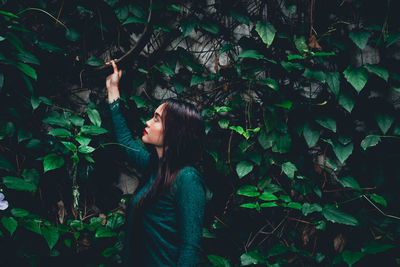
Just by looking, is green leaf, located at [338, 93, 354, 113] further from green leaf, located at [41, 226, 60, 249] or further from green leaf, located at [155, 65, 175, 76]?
green leaf, located at [41, 226, 60, 249]

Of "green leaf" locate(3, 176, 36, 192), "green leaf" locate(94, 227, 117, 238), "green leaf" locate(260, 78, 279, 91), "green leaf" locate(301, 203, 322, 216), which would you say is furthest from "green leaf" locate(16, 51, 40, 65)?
"green leaf" locate(301, 203, 322, 216)

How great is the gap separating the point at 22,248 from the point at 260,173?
1194 millimetres

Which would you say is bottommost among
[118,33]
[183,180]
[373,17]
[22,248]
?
[22,248]

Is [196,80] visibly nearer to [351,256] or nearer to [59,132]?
[59,132]

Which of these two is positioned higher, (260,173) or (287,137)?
(287,137)

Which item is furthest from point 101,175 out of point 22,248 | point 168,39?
point 168,39

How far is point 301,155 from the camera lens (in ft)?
4.98

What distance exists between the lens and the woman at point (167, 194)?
1.05 meters

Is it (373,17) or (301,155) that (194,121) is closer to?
(301,155)

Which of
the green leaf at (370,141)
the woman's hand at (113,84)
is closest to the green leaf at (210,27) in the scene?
the woman's hand at (113,84)

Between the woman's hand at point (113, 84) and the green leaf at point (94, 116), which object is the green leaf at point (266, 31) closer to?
the woman's hand at point (113, 84)

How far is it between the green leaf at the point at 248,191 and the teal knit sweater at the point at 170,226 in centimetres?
42

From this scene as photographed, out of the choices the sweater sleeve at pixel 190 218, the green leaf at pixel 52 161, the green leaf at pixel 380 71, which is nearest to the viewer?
the sweater sleeve at pixel 190 218

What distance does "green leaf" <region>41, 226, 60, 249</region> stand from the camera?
127 cm
